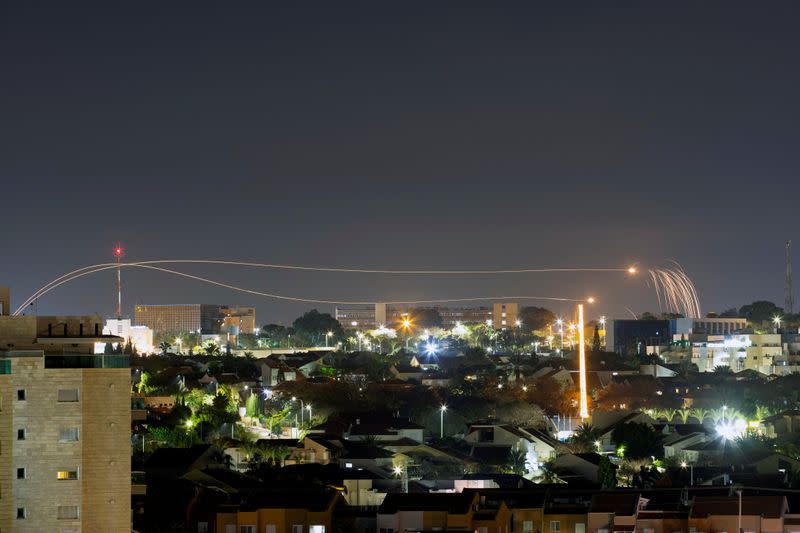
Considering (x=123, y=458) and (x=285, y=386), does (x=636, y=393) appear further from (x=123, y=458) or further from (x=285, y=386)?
(x=123, y=458)

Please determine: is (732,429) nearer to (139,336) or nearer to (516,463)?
(516,463)

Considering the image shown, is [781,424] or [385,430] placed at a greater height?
[385,430]

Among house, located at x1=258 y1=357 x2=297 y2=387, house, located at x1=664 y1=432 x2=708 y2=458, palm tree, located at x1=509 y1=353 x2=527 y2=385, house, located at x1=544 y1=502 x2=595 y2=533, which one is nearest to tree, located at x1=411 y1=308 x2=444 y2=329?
palm tree, located at x1=509 y1=353 x2=527 y2=385

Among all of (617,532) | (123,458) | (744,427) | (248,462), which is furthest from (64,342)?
(744,427)

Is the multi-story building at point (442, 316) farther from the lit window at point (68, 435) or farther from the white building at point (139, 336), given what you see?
the lit window at point (68, 435)

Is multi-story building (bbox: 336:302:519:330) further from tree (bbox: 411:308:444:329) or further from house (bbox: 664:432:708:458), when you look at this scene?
house (bbox: 664:432:708:458)

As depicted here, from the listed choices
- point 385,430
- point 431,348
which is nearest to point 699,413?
point 385,430
